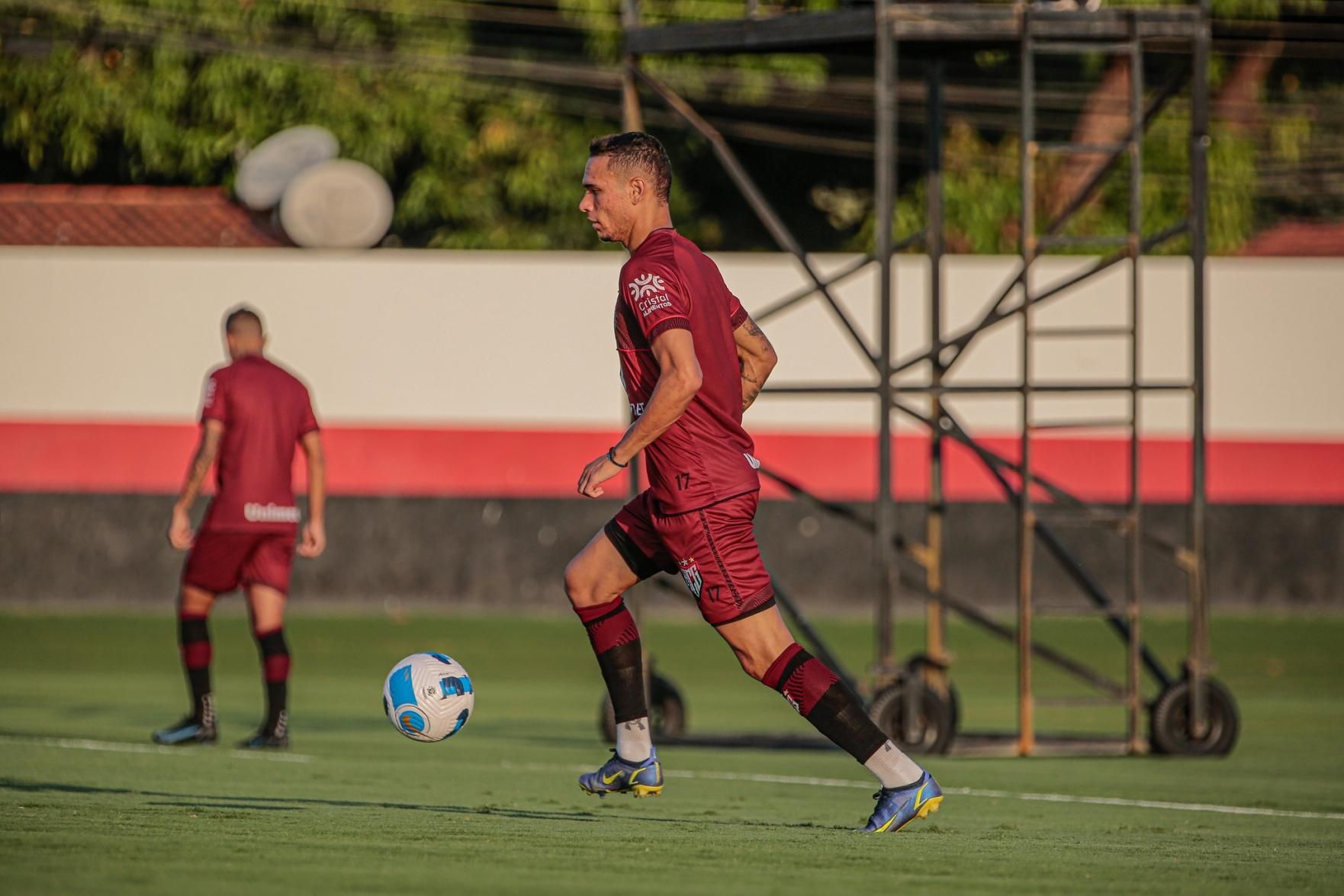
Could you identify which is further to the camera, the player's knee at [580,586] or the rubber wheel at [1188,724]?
the rubber wheel at [1188,724]

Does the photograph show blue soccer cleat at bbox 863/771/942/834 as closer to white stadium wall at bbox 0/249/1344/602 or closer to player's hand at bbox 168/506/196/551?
player's hand at bbox 168/506/196/551

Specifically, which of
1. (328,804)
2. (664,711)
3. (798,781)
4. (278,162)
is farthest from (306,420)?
(278,162)

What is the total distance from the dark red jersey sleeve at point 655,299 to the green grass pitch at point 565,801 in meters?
1.73

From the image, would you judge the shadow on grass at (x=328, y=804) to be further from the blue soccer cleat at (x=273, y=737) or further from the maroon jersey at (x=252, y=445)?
the maroon jersey at (x=252, y=445)

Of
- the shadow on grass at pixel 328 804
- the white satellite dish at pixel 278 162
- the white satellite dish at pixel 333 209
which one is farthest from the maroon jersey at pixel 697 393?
the white satellite dish at pixel 278 162

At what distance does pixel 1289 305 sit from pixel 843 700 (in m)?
16.0

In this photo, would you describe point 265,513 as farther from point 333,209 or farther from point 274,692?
point 333,209

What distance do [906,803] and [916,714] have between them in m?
3.99

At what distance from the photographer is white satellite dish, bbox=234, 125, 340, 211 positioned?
24.5m

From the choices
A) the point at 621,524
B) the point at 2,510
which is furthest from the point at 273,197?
the point at 621,524

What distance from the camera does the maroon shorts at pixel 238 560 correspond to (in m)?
11.6

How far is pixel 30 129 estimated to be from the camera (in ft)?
86.4

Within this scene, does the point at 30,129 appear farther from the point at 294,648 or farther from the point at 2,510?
the point at 294,648

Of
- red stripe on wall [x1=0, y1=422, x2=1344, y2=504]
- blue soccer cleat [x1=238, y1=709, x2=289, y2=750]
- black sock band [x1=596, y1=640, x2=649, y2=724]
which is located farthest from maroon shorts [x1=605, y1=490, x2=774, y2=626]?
red stripe on wall [x1=0, y1=422, x2=1344, y2=504]
